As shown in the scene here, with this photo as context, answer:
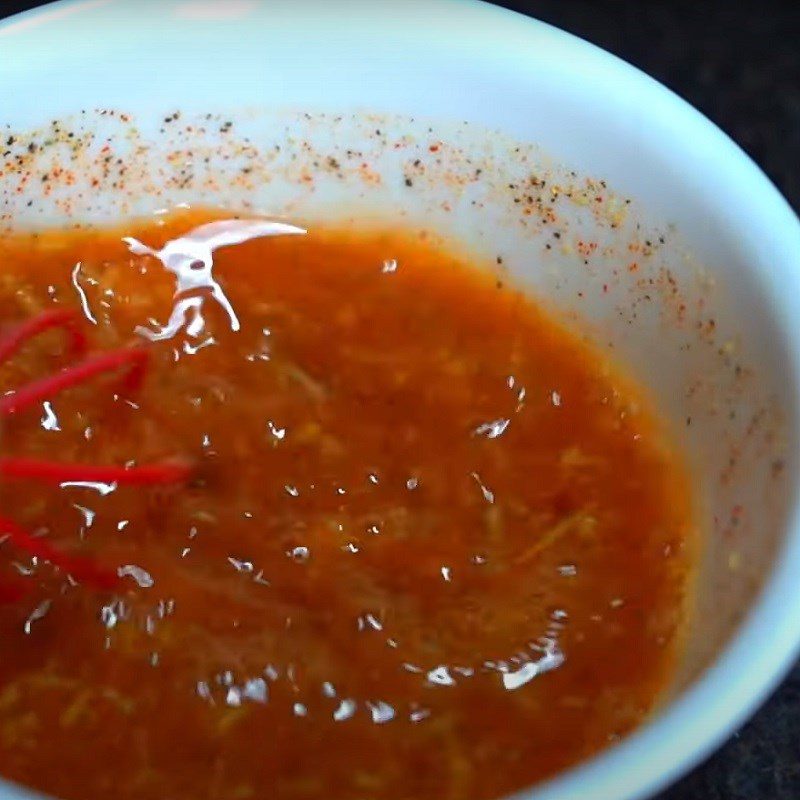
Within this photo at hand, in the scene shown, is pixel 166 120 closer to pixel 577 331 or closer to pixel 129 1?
pixel 129 1

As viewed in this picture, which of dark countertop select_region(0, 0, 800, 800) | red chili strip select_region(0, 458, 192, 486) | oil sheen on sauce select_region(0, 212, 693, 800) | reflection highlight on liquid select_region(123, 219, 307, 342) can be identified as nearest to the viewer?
oil sheen on sauce select_region(0, 212, 693, 800)

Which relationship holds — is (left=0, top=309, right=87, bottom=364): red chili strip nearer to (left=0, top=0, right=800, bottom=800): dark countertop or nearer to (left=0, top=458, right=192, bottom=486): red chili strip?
(left=0, top=458, right=192, bottom=486): red chili strip

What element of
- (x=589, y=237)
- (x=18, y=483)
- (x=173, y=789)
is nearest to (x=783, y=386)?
(x=589, y=237)

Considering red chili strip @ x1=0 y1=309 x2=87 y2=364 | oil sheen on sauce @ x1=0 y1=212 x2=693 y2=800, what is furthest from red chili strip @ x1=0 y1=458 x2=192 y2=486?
red chili strip @ x1=0 y1=309 x2=87 y2=364

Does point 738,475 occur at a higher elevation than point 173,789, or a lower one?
higher

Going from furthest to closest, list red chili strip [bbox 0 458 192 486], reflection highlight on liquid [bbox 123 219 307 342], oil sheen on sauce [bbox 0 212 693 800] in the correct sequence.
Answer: reflection highlight on liquid [bbox 123 219 307 342], red chili strip [bbox 0 458 192 486], oil sheen on sauce [bbox 0 212 693 800]

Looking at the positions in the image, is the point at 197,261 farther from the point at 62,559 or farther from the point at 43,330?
the point at 62,559

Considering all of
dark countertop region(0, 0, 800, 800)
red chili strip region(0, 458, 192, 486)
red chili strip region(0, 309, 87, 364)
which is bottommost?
red chili strip region(0, 458, 192, 486)
